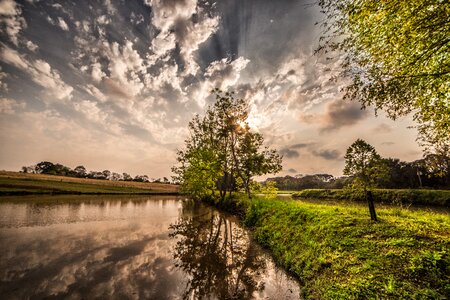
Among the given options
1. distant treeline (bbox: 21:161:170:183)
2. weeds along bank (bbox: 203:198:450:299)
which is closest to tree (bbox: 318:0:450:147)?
weeds along bank (bbox: 203:198:450:299)

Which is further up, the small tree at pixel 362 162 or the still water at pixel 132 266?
the small tree at pixel 362 162

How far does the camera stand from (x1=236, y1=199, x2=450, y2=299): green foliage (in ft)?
15.6

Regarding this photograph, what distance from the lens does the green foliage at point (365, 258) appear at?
4.77 meters

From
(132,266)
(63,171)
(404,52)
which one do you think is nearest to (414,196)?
(404,52)

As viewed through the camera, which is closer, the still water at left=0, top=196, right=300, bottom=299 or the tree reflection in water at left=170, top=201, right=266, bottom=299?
the still water at left=0, top=196, right=300, bottom=299

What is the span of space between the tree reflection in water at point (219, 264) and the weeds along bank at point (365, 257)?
148 centimetres

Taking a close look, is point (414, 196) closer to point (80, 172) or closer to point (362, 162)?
point (362, 162)

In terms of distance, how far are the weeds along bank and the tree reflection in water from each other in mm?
1483

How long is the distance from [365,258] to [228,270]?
491cm

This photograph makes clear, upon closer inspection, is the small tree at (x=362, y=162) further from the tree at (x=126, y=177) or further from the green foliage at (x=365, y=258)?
the tree at (x=126, y=177)

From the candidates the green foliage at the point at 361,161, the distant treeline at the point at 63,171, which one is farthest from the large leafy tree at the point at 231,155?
the distant treeline at the point at 63,171

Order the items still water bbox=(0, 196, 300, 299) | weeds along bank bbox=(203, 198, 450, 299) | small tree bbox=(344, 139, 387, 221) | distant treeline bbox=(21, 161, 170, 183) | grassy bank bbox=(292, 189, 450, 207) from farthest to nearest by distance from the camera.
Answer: distant treeline bbox=(21, 161, 170, 183) < grassy bank bbox=(292, 189, 450, 207) < small tree bbox=(344, 139, 387, 221) < still water bbox=(0, 196, 300, 299) < weeds along bank bbox=(203, 198, 450, 299)

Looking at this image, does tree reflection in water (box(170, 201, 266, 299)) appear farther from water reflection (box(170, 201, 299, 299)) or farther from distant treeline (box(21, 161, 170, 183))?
distant treeline (box(21, 161, 170, 183))

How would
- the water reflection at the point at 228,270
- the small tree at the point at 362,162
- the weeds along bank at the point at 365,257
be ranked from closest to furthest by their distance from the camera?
the weeds along bank at the point at 365,257 → the water reflection at the point at 228,270 → the small tree at the point at 362,162
